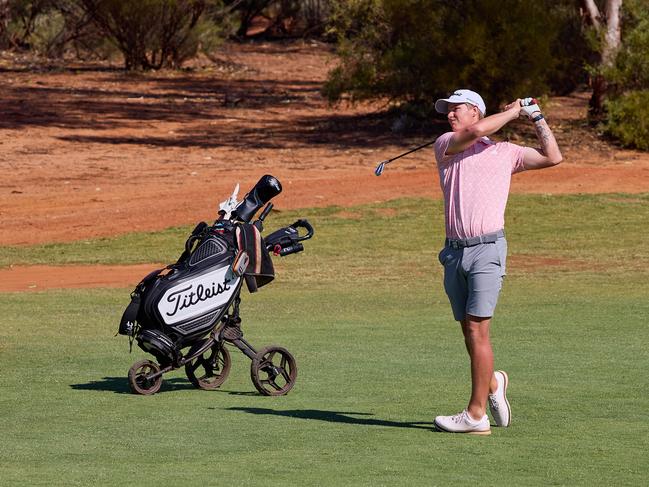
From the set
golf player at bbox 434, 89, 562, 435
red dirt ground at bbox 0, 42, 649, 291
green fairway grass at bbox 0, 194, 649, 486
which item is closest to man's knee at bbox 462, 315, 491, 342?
golf player at bbox 434, 89, 562, 435

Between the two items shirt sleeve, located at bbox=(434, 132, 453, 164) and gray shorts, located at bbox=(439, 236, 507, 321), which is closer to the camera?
gray shorts, located at bbox=(439, 236, 507, 321)

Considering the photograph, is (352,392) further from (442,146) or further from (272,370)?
(442,146)

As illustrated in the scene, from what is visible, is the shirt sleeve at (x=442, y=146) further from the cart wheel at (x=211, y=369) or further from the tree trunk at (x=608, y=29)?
the tree trunk at (x=608, y=29)

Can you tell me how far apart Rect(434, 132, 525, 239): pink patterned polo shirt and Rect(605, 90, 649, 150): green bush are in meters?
22.8

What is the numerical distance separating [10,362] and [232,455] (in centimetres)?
398

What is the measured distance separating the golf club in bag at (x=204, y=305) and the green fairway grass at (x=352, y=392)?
0.75 feet

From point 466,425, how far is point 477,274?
83cm

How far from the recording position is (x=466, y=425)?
7520 mm

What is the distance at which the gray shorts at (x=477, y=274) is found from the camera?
7.39 metres

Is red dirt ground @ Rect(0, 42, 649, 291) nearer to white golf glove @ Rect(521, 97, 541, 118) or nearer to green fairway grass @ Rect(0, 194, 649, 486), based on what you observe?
green fairway grass @ Rect(0, 194, 649, 486)

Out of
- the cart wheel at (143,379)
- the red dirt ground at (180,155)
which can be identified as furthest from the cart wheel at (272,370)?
the red dirt ground at (180,155)

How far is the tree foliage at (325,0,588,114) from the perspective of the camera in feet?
97.7

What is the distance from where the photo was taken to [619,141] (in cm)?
3064

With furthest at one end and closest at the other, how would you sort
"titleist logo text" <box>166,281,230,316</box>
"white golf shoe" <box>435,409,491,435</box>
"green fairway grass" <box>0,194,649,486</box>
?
"titleist logo text" <box>166,281,230,316</box> → "white golf shoe" <box>435,409,491,435</box> → "green fairway grass" <box>0,194,649,486</box>
